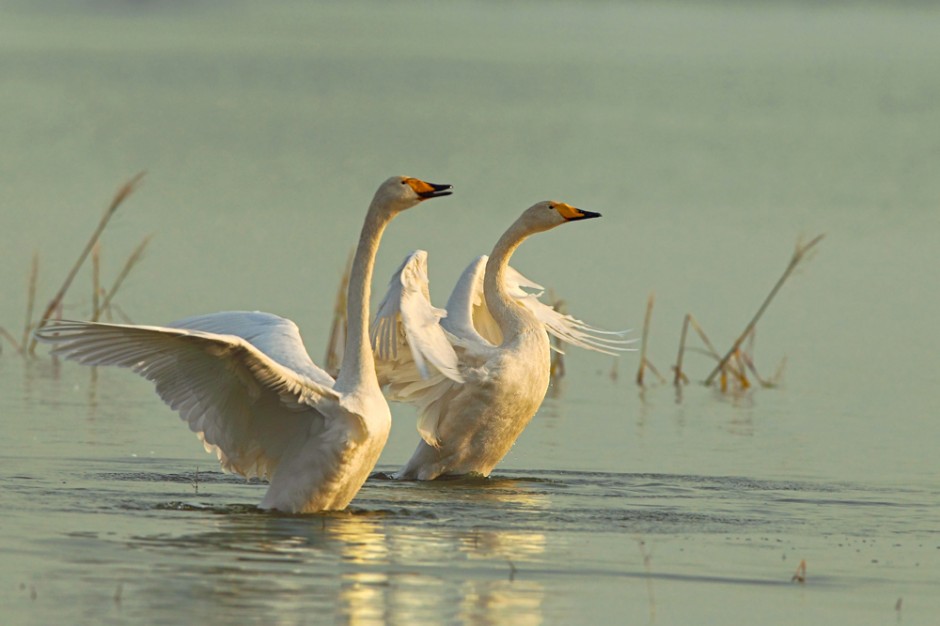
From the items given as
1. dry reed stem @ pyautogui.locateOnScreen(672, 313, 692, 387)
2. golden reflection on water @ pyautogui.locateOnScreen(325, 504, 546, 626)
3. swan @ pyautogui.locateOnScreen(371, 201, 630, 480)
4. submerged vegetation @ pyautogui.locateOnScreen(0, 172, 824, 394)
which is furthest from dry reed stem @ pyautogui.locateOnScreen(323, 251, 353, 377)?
golden reflection on water @ pyautogui.locateOnScreen(325, 504, 546, 626)

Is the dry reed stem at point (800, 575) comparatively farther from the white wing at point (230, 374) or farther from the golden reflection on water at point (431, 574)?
the white wing at point (230, 374)

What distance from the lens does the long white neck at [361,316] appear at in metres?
10.3

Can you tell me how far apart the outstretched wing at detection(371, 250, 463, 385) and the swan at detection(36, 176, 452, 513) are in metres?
0.59

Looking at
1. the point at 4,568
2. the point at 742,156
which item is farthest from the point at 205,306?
the point at 742,156

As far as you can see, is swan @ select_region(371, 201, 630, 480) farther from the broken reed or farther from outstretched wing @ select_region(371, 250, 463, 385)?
the broken reed

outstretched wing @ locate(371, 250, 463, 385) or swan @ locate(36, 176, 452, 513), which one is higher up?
outstretched wing @ locate(371, 250, 463, 385)

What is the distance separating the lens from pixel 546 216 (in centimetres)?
1341

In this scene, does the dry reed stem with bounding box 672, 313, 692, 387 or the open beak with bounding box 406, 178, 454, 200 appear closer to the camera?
the open beak with bounding box 406, 178, 454, 200

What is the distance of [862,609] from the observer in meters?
8.27

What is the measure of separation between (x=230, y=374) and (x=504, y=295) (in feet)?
11.0

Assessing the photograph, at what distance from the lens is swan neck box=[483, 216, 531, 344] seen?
12.9 meters

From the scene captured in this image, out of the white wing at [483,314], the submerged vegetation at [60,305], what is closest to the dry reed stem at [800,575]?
the white wing at [483,314]

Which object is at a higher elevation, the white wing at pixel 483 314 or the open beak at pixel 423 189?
the open beak at pixel 423 189

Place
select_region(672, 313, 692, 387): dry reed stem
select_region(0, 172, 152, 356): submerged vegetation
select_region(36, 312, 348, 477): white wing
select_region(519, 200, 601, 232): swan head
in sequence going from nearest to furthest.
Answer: select_region(36, 312, 348, 477): white wing, select_region(519, 200, 601, 232): swan head, select_region(0, 172, 152, 356): submerged vegetation, select_region(672, 313, 692, 387): dry reed stem
